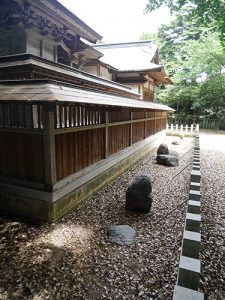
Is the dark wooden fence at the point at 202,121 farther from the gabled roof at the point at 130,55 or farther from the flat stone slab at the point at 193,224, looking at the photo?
the flat stone slab at the point at 193,224

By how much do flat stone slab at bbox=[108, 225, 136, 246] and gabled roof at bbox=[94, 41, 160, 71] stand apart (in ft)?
40.2

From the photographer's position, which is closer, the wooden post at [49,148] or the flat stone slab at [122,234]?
the flat stone slab at [122,234]

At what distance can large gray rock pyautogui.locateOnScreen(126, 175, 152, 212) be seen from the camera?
17.2 ft

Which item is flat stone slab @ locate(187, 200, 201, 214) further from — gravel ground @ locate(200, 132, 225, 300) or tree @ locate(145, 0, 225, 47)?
tree @ locate(145, 0, 225, 47)

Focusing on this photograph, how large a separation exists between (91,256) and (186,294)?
61.1 inches

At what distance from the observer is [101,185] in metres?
6.86

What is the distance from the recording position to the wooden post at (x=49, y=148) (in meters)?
4.23

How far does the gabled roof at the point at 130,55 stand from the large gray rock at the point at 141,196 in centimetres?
1109

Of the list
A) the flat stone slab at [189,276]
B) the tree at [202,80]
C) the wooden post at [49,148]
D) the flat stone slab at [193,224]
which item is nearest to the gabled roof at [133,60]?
the tree at [202,80]

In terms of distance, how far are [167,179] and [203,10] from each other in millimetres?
4958

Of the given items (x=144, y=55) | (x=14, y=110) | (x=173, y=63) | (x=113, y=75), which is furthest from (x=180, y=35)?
(x=14, y=110)

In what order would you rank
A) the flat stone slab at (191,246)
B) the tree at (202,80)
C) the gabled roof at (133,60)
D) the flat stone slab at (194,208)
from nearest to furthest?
the flat stone slab at (191,246)
the flat stone slab at (194,208)
the gabled roof at (133,60)
the tree at (202,80)

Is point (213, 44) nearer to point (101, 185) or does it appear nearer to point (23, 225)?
point (101, 185)

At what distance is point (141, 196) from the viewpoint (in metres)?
5.25
